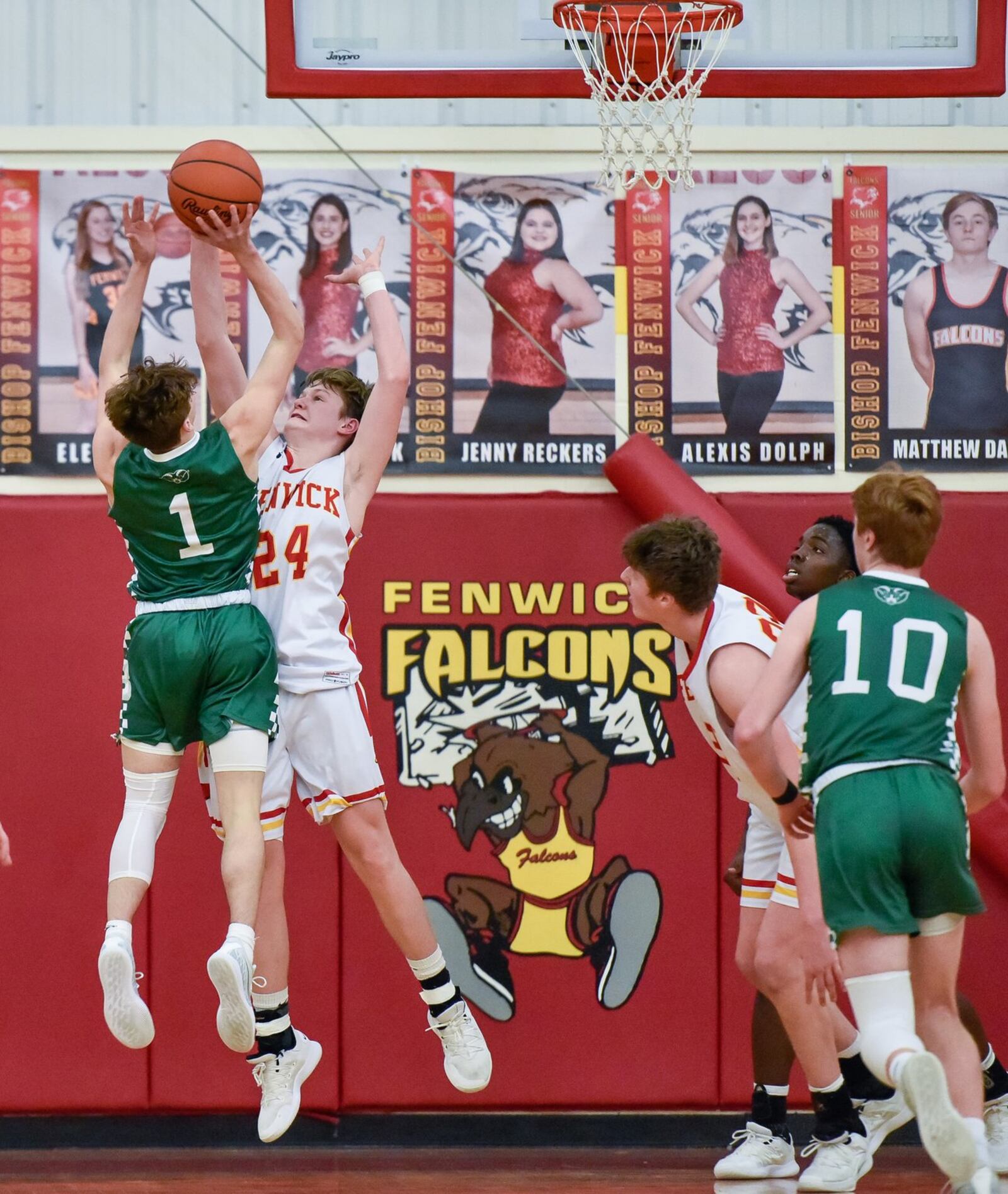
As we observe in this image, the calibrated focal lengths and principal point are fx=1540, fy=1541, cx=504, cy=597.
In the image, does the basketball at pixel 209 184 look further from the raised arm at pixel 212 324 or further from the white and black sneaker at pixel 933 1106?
the white and black sneaker at pixel 933 1106

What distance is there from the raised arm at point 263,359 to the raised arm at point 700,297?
191 cm

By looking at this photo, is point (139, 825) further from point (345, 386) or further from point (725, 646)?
point (725, 646)

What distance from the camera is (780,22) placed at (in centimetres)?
577

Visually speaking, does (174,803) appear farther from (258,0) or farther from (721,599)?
(258,0)

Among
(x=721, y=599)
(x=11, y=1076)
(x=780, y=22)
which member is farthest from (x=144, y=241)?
(x=11, y=1076)

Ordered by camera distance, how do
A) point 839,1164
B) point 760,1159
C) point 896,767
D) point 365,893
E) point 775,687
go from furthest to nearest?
point 365,893 → point 760,1159 → point 839,1164 → point 775,687 → point 896,767

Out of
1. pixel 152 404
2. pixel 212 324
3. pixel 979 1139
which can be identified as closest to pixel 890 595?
pixel 979 1139

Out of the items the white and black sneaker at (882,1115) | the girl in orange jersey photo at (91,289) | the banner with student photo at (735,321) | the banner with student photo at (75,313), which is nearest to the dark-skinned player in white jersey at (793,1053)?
the white and black sneaker at (882,1115)

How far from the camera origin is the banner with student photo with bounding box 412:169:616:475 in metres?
5.90

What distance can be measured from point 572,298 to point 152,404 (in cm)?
211

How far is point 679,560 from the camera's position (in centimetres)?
432

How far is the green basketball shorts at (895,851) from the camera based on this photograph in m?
3.63

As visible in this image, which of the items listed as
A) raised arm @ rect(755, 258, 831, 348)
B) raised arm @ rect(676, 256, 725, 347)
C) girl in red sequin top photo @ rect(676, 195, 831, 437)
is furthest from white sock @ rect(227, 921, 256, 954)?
A: raised arm @ rect(755, 258, 831, 348)

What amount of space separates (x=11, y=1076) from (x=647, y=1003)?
235cm
